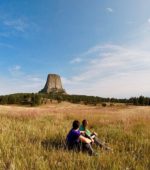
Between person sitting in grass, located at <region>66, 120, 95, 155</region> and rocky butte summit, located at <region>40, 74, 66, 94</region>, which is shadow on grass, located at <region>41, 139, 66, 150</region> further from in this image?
rocky butte summit, located at <region>40, 74, 66, 94</region>

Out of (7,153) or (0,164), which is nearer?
(0,164)

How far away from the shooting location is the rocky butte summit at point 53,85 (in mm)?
170062

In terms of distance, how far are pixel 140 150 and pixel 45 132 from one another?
2994mm

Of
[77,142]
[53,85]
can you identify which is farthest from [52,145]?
[53,85]

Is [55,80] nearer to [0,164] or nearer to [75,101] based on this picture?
Answer: [75,101]

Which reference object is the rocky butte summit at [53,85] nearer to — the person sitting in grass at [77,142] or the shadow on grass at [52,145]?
the shadow on grass at [52,145]

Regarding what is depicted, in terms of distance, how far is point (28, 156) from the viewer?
14.6 ft

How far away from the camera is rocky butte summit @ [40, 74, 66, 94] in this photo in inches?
6695

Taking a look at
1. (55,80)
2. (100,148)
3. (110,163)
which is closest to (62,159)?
(110,163)

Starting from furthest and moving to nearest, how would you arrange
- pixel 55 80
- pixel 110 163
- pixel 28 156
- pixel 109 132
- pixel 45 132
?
pixel 55 80, pixel 109 132, pixel 45 132, pixel 28 156, pixel 110 163

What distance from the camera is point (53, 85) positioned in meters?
174

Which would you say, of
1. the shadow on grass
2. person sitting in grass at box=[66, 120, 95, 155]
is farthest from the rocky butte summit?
person sitting in grass at box=[66, 120, 95, 155]

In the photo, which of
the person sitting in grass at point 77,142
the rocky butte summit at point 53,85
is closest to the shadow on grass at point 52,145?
the person sitting in grass at point 77,142

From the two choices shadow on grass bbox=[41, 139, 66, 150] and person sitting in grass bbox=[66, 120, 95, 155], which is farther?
person sitting in grass bbox=[66, 120, 95, 155]
